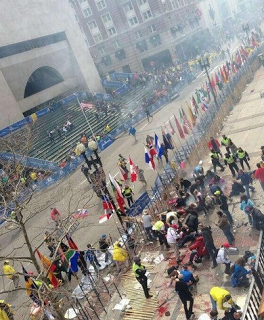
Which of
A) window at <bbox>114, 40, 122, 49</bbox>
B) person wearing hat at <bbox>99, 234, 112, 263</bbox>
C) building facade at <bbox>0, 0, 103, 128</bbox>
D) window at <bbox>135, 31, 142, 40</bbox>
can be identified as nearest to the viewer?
person wearing hat at <bbox>99, 234, 112, 263</bbox>

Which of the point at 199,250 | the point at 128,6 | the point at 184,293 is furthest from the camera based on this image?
the point at 128,6

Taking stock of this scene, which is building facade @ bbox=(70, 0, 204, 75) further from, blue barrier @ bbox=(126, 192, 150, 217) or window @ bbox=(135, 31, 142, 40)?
blue barrier @ bbox=(126, 192, 150, 217)

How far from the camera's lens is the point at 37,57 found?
40.8 meters

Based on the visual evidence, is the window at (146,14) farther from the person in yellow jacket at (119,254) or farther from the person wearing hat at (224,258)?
the person wearing hat at (224,258)

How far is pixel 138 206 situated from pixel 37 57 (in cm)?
3084

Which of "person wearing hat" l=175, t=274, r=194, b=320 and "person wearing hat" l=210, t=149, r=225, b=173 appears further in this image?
"person wearing hat" l=210, t=149, r=225, b=173

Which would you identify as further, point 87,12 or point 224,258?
point 87,12

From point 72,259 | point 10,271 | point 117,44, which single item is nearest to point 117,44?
point 117,44

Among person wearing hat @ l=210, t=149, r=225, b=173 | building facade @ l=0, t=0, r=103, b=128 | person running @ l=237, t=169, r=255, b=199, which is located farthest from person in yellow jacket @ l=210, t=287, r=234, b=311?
building facade @ l=0, t=0, r=103, b=128

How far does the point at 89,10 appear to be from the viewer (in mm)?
64938

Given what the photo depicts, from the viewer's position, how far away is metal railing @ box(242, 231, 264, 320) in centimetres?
696

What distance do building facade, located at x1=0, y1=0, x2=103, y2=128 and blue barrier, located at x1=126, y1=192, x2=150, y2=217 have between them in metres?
22.9

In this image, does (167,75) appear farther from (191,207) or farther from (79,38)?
(191,207)

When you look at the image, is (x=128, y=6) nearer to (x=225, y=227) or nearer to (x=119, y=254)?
(x=119, y=254)
